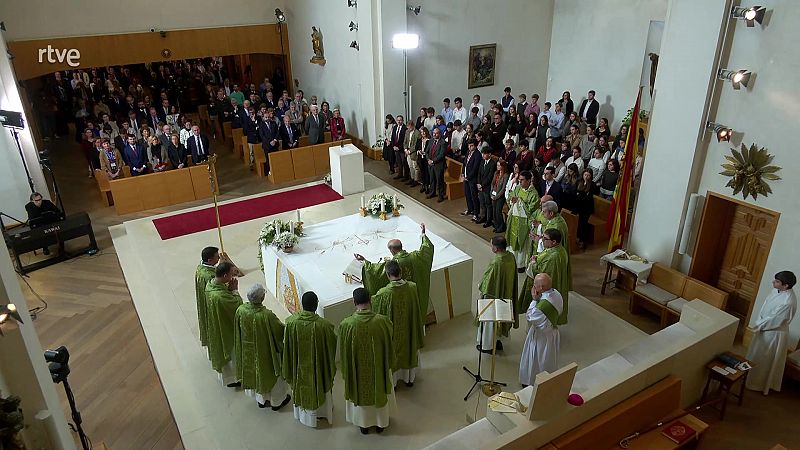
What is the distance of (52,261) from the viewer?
1084 cm

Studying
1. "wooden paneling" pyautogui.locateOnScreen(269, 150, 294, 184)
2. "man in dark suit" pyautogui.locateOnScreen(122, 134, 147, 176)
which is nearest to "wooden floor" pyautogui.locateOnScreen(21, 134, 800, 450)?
"man in dark suit" pyautogui.locateOnScreen(122, 134, 147, 176)

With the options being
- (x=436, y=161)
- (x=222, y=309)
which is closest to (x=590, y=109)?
(x=436, y=161)

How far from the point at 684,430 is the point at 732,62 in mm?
4664

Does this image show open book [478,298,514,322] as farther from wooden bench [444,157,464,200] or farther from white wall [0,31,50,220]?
white wall [0,31,50,220]

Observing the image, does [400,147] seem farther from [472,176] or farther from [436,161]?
[472,176]

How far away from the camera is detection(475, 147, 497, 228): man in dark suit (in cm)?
1106

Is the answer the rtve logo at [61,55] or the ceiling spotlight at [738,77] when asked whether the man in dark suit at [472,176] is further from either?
the rtve logo at [61,55]

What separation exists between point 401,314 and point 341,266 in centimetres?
183

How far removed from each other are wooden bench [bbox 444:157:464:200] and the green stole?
5466 mm

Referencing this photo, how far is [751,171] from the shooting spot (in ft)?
24.6

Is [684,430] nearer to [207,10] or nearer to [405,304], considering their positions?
[405,304]

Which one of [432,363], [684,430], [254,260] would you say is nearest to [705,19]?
[684,430]

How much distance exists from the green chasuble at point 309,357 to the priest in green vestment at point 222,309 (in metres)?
0.89

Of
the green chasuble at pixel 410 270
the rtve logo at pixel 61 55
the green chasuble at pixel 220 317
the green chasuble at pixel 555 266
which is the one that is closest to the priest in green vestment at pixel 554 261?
the green chasuble at pixel 555 266
